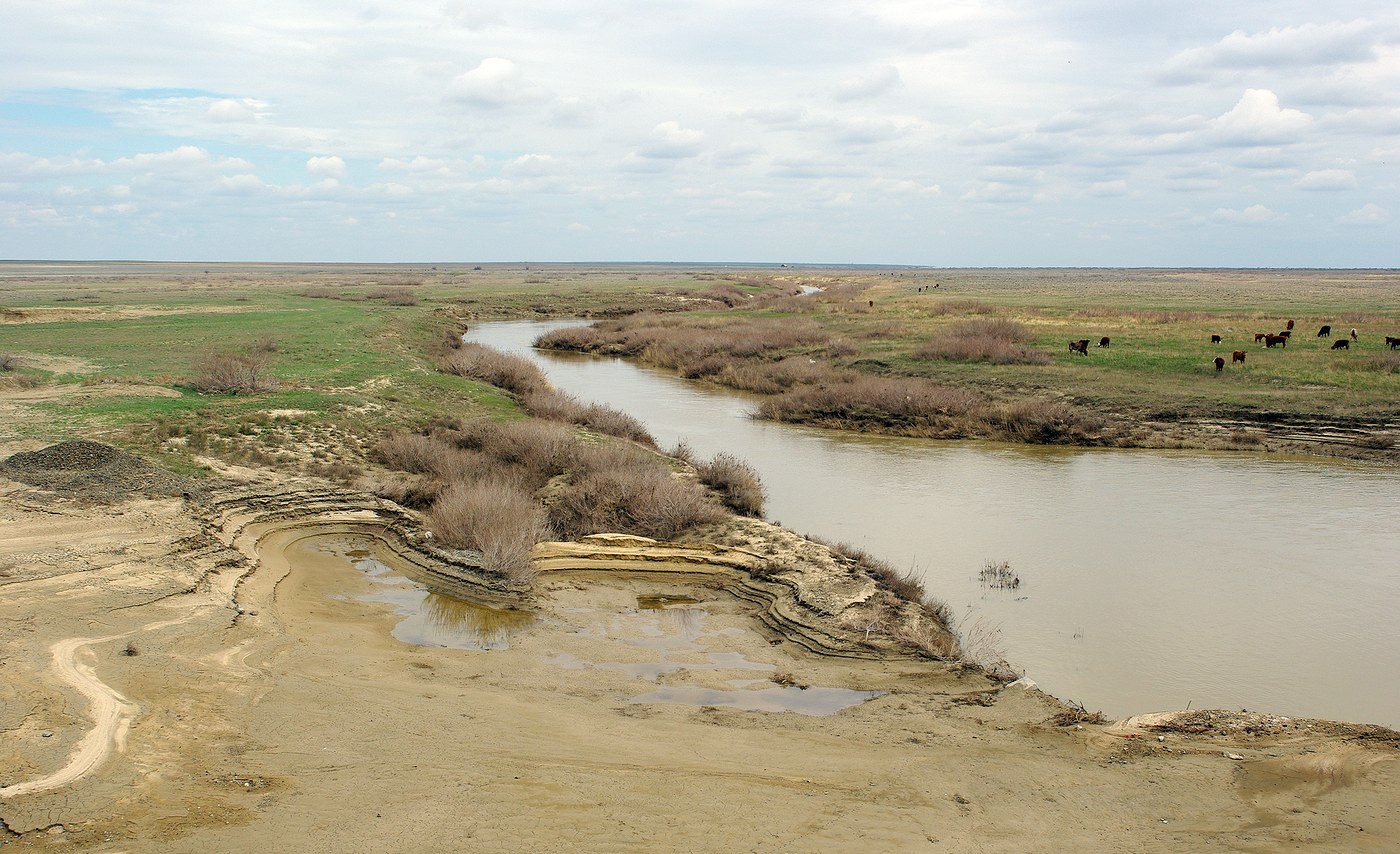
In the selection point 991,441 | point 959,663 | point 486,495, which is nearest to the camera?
point 959,663

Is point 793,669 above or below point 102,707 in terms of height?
below

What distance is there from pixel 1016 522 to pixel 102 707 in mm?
14076

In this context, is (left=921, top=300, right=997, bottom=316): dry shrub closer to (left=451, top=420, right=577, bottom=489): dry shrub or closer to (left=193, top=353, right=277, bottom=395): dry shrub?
(left=451, top=420, right=577, bottom=489): dry shrub

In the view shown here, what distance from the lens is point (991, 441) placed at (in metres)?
25.2

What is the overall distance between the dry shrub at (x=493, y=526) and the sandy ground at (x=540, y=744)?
90 centimetres

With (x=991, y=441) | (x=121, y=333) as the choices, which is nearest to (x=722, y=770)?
(x=991, y=441)

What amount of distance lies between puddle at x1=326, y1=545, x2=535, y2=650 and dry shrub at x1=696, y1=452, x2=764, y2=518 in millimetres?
5280

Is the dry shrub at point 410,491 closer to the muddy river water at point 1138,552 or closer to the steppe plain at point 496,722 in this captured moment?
the steppe plain at point 496,722

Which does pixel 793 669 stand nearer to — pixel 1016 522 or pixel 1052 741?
pixel 1052 741

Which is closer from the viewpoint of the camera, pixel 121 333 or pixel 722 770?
pixel 722 770

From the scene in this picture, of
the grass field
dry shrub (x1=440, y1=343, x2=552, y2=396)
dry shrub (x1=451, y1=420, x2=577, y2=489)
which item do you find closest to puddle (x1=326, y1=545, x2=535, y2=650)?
dry shrub (x1=451, y1=420, x2=577, y2=489)

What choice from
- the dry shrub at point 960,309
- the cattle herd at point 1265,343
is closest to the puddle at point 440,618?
the cattle herd at point 1265,343

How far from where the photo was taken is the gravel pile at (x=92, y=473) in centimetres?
1276

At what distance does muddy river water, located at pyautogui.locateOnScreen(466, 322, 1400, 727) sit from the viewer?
412 inches
